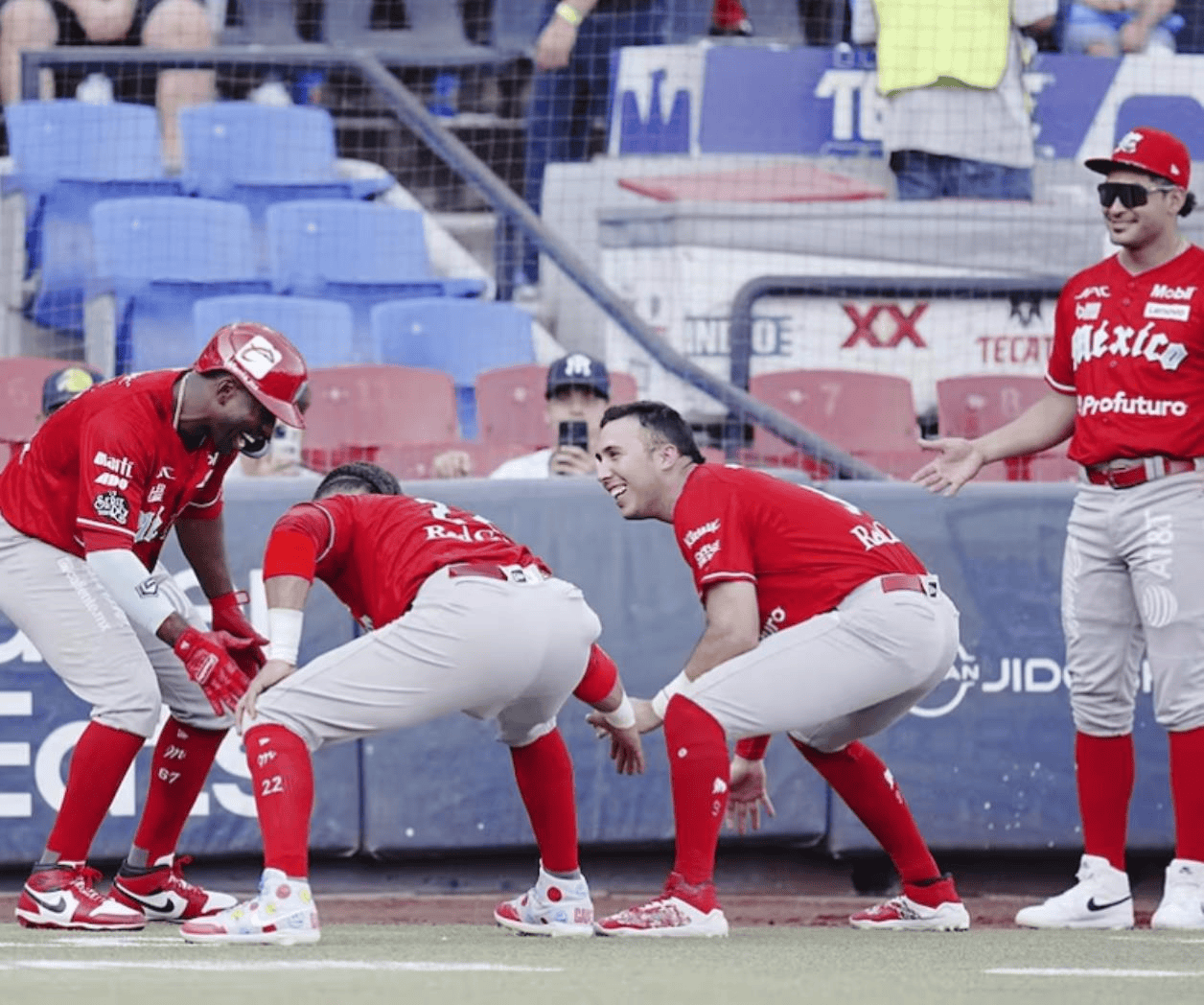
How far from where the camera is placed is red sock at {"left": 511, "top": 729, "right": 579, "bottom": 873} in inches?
218

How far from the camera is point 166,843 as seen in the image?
5809mm

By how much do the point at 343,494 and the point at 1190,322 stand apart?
7.70 feet

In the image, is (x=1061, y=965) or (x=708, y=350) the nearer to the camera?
(x=1061, y=965)

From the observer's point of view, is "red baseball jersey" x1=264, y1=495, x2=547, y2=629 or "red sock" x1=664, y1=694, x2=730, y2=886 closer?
"red baseball jersey" x1=264, y1=495, x2=547, y2=629

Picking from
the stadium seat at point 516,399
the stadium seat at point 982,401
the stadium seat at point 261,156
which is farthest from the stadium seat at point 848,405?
the stadium seat at point 261,156

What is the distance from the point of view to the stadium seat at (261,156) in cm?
1156

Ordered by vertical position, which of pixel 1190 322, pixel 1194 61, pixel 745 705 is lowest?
pixel 745 705

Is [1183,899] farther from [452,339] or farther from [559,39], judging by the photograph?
[559,39]

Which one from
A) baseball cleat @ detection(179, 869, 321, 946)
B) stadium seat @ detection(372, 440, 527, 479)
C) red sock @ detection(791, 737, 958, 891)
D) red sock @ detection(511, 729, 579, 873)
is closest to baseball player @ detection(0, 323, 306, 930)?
baseball cleat @ detection(179, 869, 321, 946)

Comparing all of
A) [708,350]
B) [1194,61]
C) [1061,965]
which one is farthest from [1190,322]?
[1194,61]

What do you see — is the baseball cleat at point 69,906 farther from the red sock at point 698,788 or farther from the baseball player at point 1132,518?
the baseball player at point 1132,518

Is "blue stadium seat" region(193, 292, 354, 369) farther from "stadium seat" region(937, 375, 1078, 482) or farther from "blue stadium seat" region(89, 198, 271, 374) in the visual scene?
"stadium seat" region(937, 375, 1078, 482)

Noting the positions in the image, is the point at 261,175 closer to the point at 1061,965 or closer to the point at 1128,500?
the point at 1128,500

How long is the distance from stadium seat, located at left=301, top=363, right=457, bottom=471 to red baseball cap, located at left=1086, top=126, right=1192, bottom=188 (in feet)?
13.3
